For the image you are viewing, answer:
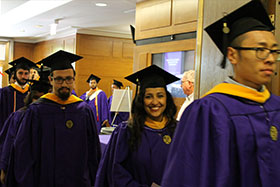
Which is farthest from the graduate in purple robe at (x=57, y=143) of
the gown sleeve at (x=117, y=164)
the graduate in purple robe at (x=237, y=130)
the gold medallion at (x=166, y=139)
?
the graduate in purple robe at (x=237, y=130)

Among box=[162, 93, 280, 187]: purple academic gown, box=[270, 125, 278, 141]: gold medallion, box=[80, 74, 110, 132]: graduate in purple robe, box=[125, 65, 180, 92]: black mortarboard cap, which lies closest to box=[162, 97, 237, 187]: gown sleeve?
box=[162, 93, 280, 187]: purple academic gown

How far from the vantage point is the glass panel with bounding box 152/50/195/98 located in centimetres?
573

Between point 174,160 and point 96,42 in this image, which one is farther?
point 96,42

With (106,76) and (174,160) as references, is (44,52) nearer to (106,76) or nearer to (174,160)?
(106,76)

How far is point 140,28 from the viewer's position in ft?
22.9

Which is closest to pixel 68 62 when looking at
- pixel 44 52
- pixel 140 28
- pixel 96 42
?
pixel 140 28

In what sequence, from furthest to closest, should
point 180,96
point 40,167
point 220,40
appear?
point 180,96
point 40,167
point 220,40

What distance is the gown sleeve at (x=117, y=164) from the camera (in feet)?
8.48

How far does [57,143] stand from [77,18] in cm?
658

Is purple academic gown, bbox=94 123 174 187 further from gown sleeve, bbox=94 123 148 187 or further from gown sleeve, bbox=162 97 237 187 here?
gown sleeve, bbox=162 97 237 187

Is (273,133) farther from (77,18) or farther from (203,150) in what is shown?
(77,18)

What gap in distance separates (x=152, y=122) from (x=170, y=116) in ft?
0.55

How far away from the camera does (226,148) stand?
156 centimetres

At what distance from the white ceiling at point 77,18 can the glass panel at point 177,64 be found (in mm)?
1672
